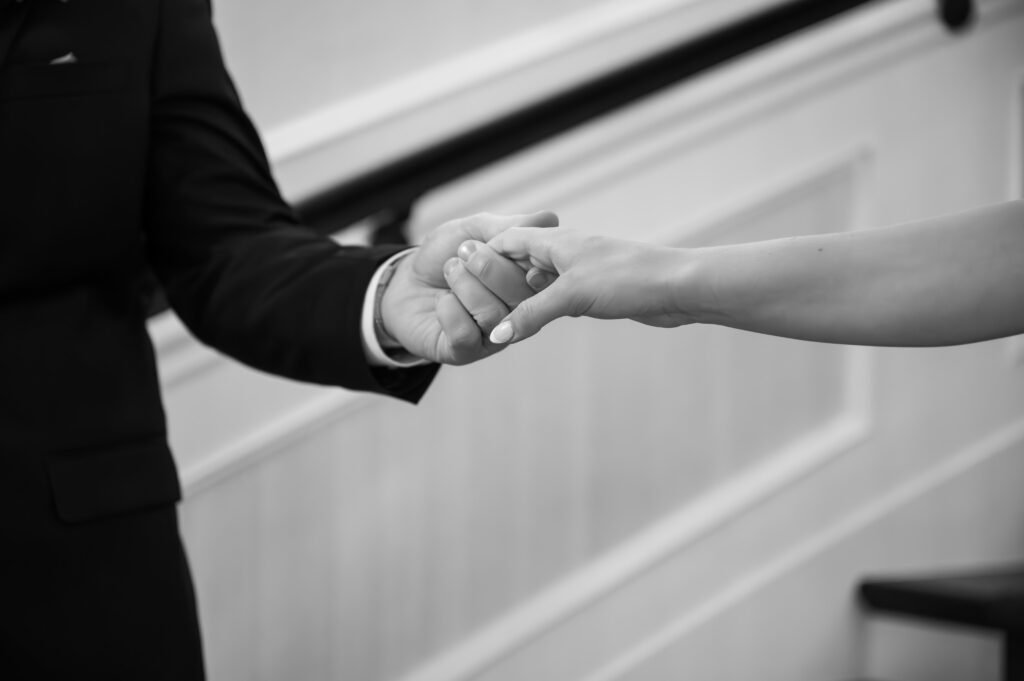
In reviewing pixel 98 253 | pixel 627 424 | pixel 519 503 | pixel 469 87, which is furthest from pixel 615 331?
pixel 98 253

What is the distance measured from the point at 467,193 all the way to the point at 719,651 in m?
0.88

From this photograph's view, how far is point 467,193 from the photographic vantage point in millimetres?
1850

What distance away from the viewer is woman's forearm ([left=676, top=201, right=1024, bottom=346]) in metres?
0.84

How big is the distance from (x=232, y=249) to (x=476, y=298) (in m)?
0.28

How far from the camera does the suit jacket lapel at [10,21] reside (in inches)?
42.2

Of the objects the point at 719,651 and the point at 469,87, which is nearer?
the point at 469,87

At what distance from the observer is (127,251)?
3.72 feet

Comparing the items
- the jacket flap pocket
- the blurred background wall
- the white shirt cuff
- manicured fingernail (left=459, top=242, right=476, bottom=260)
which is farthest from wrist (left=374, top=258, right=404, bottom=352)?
the blurred background wall

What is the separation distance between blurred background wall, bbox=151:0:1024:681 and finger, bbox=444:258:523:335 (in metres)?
0.71

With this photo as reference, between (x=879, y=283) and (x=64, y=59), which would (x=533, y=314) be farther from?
(x=64, y=59)

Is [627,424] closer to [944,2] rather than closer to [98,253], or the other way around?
[944,2]

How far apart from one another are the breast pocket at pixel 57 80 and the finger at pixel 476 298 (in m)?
0.36

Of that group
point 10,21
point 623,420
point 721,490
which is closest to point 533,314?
point 10,21

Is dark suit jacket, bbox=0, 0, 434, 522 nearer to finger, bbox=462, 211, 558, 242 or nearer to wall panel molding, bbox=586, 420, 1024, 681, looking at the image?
finger, bbox=462, 211, 558, 242
